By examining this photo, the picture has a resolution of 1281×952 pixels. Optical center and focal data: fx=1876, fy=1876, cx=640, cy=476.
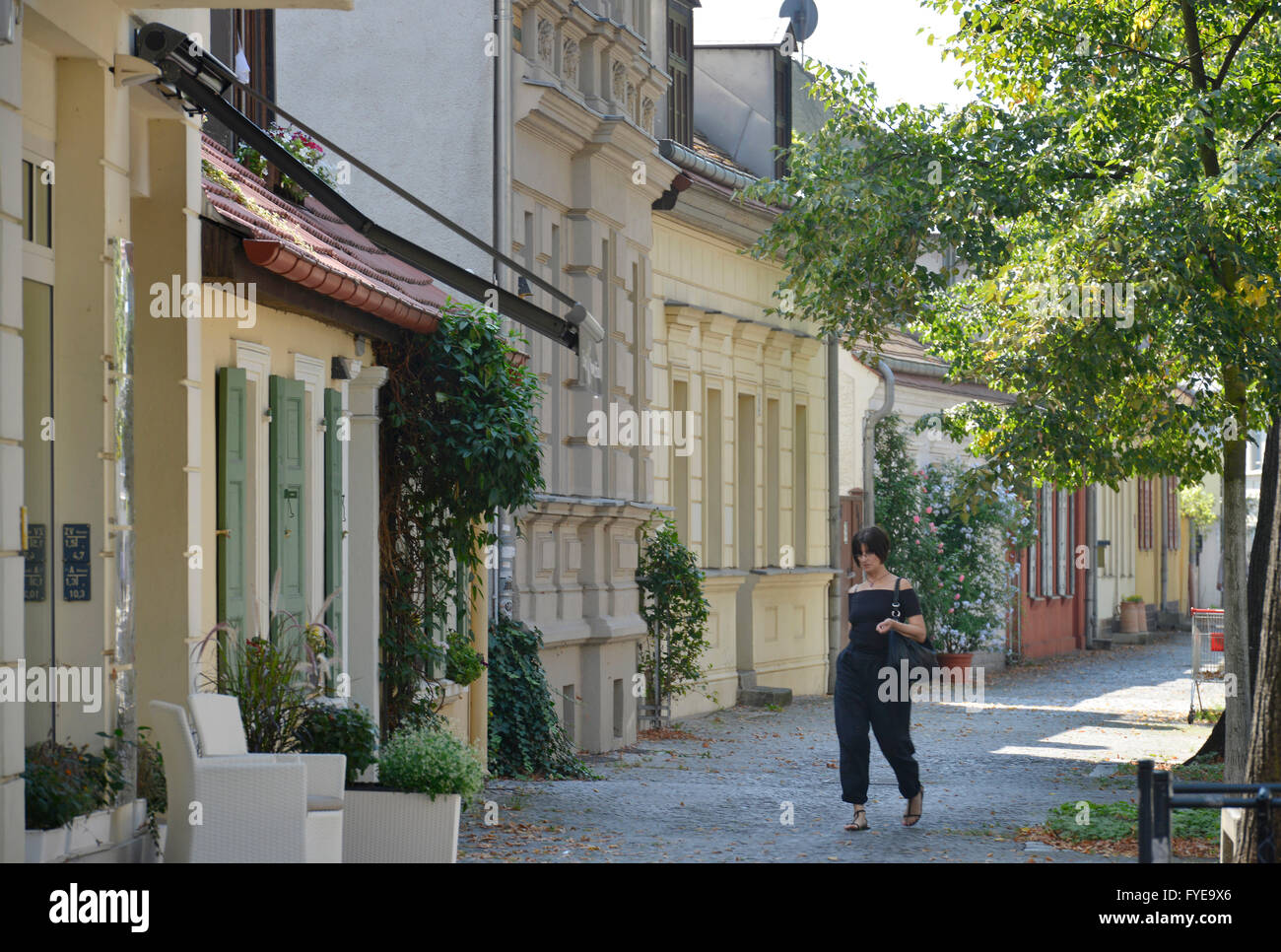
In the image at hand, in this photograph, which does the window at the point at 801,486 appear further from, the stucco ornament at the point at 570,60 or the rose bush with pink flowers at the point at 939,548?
the stucco ornament at the point at 570,60

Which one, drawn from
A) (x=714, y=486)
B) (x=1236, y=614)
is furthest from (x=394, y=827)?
(x=714, y=486)

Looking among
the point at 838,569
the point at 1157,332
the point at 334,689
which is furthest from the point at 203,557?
the point at 838,569

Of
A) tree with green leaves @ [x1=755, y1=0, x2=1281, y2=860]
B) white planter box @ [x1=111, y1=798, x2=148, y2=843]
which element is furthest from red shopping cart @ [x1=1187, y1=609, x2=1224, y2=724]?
white planter box @ [x1=111, y1=798, x2=148, y2=843]

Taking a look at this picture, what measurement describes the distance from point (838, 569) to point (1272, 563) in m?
16.8

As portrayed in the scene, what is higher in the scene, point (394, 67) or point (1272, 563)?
point (394, 67)

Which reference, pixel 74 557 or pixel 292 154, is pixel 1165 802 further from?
pixel 292 154

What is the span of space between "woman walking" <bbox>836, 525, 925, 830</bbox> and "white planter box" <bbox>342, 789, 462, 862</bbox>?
3.12 metres

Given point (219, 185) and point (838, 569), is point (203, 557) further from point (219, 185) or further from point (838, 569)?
point (838, 569)

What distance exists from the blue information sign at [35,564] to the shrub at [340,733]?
73.7 inches

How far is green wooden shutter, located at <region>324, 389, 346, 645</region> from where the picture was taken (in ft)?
36.2

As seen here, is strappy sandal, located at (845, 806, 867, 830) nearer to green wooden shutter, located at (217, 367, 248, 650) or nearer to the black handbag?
the black handbag

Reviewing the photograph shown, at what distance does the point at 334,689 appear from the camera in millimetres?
9477
